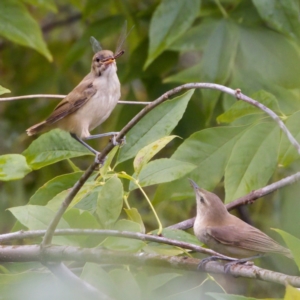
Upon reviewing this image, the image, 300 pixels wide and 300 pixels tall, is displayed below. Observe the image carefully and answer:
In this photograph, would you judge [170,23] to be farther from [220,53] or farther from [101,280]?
[101,280]

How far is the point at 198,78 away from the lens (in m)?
4.30

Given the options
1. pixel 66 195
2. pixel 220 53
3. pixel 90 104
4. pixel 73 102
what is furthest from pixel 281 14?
pixel 66 195

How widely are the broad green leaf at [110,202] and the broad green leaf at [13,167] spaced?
1.70ft

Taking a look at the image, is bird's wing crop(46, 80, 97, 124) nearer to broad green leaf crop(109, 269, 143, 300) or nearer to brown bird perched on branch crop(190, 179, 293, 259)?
brown bird perched on branch crop(190, 179, 293, 259)

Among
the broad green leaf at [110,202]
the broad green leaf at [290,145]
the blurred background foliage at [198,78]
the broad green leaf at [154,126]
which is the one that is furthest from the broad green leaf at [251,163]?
the broad green leaf at [110,202]

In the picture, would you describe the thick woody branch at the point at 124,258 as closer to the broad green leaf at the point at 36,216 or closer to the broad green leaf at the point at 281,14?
the broad green leaf at the point at 36,216

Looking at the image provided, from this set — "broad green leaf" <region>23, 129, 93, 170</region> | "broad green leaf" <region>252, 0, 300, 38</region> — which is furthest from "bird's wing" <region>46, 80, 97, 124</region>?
"broad green leaf" <region>252, 0, 300, 38</region>

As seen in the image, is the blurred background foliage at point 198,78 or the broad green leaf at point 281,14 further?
the broad green leaf at point 281,14

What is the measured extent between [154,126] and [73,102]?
144 cm

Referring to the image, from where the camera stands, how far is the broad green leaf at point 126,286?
6.79ft

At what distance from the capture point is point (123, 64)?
5.15 metres

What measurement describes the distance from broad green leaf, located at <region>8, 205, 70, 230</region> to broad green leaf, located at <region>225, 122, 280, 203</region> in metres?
1.04

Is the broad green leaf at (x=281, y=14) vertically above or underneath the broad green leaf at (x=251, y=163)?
above

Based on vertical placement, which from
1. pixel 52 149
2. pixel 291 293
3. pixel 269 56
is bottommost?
pixel 291 293
